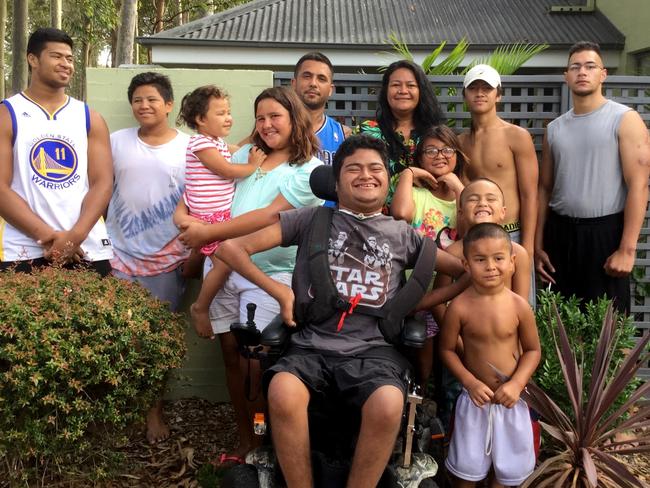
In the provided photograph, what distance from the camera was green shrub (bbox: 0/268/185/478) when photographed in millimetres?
2869

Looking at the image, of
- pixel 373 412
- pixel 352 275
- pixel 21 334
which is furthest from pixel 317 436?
pixel 21 334

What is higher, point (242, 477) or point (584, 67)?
point (584, 67)

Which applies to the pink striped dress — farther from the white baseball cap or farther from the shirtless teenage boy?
the white baseball cap

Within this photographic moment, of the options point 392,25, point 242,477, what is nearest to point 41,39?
point 242,477

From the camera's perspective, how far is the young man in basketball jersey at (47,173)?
3762mm

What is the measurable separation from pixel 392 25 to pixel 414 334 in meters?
12.8

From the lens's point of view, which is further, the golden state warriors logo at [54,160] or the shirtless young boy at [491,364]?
the golden state warriors logo at [54,160]

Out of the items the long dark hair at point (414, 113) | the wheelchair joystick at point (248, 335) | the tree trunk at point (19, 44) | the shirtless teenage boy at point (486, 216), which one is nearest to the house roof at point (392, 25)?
the tree trunk at point (19, 44)

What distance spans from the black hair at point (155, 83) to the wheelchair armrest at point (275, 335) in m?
→ 1.85

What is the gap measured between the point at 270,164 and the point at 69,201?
1209 mm

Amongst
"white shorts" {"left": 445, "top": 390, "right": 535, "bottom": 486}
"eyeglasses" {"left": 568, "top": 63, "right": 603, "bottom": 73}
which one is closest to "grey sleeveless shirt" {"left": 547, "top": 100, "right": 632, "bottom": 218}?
"eyeglasses" {"left": 568, "top": 63, "right": 603, "bottom": 73}

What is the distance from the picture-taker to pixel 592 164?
4.21 meters

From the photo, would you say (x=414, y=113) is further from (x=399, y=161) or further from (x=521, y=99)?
(x=521, y=99)

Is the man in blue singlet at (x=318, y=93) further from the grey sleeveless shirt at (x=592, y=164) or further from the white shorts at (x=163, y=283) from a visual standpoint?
the grey sleeveless shirt at (x=592, y=164)
